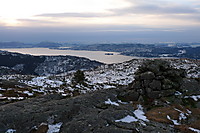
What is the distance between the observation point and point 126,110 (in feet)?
92.8

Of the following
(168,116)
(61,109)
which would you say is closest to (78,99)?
(61,109)

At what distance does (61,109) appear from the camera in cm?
2583

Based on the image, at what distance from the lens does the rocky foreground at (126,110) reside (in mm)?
21770

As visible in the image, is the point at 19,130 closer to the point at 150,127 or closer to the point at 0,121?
the point at 0,121

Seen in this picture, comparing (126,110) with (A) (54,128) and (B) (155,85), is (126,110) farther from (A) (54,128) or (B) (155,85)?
(B) (155,85)

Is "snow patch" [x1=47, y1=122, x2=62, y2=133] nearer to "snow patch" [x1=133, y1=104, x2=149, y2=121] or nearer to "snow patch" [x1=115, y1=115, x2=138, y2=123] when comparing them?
"snow patch" [x1=115, y1=115, x2=138, y2=123]

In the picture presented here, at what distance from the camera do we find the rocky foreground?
21.8 metres

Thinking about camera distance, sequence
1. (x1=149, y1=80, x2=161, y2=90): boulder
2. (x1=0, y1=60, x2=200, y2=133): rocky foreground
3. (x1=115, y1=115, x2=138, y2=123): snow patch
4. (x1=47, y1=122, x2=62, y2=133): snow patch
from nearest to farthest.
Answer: (x1=47, y1=122, x2=62, y2=133): snow patch < (x1=0, y1=60, x2=200, y2=133): rocky foreground < (x1=115, y1=115, x2=138, y2=123): snow patch < (x1=149, y1=80, x2=161, y2=90): boulder

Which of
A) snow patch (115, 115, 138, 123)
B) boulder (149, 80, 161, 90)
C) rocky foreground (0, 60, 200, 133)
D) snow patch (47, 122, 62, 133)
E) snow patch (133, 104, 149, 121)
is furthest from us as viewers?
boulder (149, 80, 161, 90)

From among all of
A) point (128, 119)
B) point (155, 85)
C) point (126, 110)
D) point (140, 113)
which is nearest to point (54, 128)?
point (128, 119)

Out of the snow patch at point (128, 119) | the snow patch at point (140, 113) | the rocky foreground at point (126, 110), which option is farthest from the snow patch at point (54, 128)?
the snow patch at point (140, 113)

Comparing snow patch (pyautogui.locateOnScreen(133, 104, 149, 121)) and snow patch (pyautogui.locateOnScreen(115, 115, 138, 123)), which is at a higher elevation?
snow patch (pyautogui.locateOnScreen(115, 115, 138, 123))

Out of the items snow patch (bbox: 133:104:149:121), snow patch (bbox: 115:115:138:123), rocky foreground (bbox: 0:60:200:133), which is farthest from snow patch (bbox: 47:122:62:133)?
snow patch (bbox: 133:104:149:121)

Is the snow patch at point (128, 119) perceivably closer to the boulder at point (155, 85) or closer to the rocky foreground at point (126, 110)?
the rocky foreground at point (126, 110)
